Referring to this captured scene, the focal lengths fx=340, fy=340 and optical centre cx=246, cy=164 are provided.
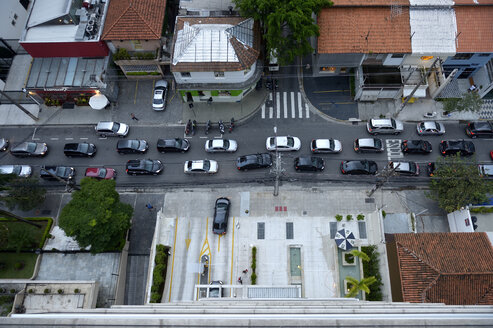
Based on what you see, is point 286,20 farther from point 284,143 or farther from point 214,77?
point 284,143

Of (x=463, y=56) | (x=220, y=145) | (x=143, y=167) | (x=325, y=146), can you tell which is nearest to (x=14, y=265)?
(x=143, y=167)

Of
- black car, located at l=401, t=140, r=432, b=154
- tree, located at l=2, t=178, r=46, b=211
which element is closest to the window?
black car, located at l=401, t=140, r=432, b=154

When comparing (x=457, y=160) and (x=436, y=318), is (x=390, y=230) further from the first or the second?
(x=436, y=318)

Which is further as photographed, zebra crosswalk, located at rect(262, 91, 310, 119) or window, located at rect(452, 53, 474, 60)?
zebra crosswalk, located at rect(262, 91, 310, 119)

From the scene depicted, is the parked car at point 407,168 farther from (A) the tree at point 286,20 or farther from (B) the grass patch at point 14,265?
(B) the grass patch at point 14,265

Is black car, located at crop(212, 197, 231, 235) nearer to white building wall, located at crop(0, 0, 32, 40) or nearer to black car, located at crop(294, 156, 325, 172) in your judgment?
Answer: black car, located at crop(294, 156, 325, 172)

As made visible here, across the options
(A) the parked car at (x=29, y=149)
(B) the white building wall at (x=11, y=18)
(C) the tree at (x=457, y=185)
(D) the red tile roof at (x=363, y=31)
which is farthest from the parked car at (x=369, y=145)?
(B) the white building wall at (x=11, y=18)
